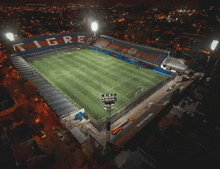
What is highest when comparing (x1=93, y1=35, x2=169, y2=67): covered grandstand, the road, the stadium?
(x1=93, y1=35, x2=169, y2=67): covered grandstand

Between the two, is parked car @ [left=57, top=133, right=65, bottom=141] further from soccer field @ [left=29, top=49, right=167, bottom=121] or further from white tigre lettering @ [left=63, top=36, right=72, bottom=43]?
white tigre lettering @ [left=63, top=36, right=72, bottom=43]

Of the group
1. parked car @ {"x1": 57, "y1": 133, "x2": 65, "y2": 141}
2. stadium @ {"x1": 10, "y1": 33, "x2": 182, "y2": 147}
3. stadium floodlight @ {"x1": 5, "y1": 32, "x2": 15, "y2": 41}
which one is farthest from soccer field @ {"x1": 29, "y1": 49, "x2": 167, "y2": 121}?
stadium floodlight @ {"x1": 5, "y1": 32, "x2": 15, "y2": 41}

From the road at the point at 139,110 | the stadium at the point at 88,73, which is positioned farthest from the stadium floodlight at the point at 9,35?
the road at the point at 139,110

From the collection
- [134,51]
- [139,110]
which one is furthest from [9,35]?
[139,110]

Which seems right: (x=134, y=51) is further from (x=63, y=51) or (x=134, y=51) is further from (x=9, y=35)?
(x=9, y=35)

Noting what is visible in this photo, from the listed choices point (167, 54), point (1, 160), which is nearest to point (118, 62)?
point (167, 54)

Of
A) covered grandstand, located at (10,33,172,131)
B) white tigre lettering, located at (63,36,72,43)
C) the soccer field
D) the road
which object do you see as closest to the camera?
the road

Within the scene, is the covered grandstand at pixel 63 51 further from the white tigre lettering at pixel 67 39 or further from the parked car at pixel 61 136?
the parked car at pixel 61 136

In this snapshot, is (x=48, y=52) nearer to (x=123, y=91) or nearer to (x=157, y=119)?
(x=123, y=91)
